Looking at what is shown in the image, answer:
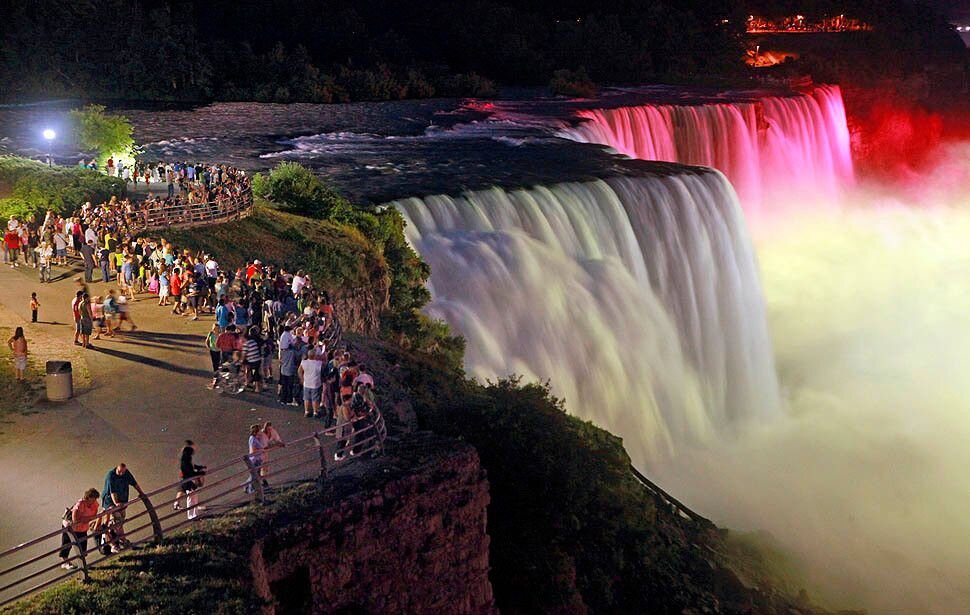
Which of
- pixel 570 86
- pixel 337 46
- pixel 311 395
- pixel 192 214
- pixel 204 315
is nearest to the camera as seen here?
pixel 311 395

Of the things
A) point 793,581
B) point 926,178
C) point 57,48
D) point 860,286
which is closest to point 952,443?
point 793,581

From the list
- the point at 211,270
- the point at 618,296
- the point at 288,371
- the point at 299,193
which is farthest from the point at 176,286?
the point at 618,296

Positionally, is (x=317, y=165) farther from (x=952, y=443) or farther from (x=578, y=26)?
(x=578, y=26)

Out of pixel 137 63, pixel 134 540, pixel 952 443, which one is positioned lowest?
pixel 952 443

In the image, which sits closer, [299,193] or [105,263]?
[105,263]

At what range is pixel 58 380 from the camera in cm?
1652

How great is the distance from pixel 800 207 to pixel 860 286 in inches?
320

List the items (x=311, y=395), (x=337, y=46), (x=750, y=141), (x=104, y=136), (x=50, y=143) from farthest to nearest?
(x=337, y=46), (x=750, y=141), (x=50, y=143), (x=104, y=136), (x=311, y=395)

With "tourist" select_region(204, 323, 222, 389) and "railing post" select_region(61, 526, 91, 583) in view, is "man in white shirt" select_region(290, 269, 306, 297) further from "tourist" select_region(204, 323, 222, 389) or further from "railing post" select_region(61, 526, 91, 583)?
"railing post" select_region(61, 526, 91, 583)

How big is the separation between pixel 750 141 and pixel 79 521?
1739 inches

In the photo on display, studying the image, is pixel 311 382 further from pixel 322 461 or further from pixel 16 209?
pixel 16 209

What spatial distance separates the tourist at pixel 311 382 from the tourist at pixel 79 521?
3.80 meters

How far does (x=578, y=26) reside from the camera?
80.8 metres

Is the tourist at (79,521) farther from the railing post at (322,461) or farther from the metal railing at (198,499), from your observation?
the railing post at (322,461)
